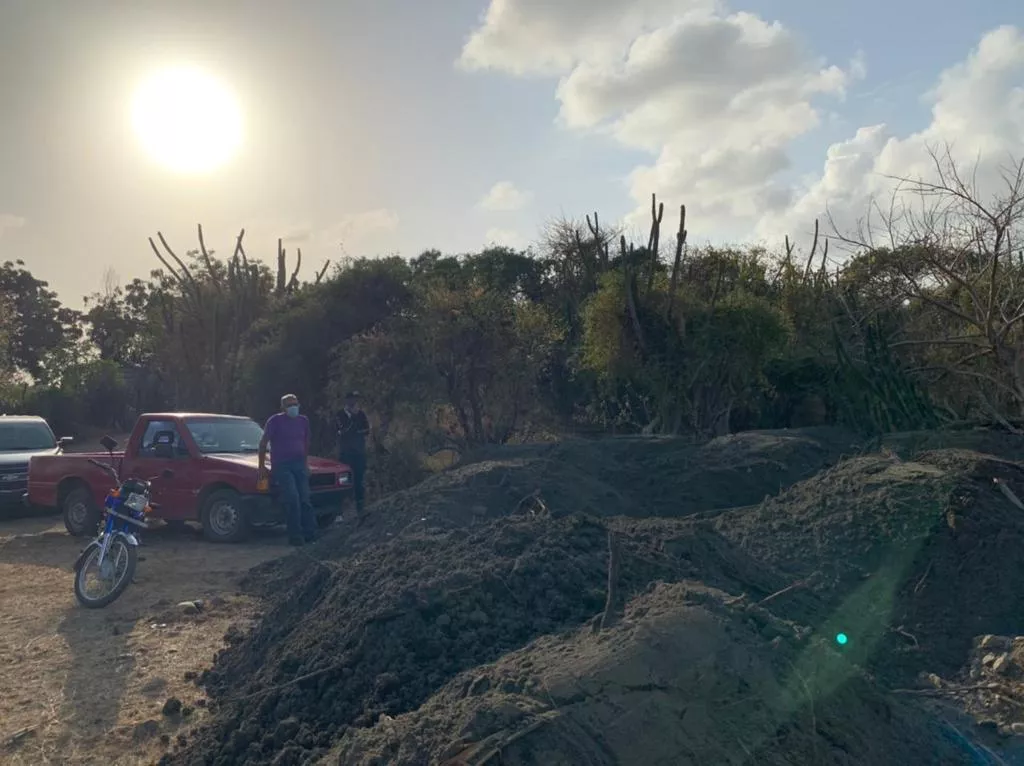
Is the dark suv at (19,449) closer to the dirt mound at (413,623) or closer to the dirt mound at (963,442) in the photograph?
the dirt mound at (413,623)

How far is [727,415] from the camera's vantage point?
54.6ft

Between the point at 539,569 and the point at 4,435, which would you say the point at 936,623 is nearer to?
the point at 539,569

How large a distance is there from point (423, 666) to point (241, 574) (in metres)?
5.34

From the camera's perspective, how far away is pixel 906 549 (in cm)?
723

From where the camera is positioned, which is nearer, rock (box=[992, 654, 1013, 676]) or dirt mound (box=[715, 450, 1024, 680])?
rock (box=[992, 654, 1013, 676])

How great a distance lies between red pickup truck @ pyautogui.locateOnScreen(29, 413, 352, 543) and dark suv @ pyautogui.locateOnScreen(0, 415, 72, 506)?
166 cm

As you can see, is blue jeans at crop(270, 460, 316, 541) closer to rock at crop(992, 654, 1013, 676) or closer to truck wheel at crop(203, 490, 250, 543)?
truck wheel at crop(203, 490, 250, 543)

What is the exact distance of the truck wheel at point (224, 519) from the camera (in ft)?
35.4

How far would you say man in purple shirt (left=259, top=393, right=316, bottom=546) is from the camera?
10312mm

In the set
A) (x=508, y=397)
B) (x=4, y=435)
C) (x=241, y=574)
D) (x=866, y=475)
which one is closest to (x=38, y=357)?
(x=4, y=435)

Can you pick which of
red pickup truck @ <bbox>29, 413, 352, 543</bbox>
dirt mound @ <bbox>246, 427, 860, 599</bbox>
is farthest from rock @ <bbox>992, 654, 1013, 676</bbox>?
red pickup truck @ <bbox>29, 413, 352, 543</bbox>

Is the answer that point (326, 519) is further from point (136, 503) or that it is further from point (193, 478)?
point (136, 503)

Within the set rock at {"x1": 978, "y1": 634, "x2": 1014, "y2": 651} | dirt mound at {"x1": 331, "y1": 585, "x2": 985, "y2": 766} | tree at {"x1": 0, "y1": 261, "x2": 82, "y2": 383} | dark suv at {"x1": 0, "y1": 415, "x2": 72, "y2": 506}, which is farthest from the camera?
tree at {"x1": 0, "y1": 261, "x2": 82, "y2": 383}

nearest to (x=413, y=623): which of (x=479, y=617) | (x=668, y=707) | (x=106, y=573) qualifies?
(x=479, y=617)
